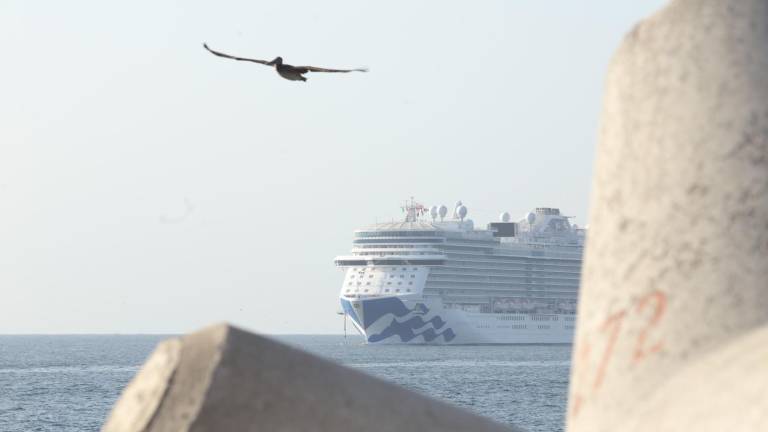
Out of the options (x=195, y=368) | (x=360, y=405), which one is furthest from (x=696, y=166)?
(x=195, y=368)

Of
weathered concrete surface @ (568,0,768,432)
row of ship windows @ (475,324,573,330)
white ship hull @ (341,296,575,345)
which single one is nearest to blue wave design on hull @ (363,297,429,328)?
white ship hull @ (341,296,575,345)

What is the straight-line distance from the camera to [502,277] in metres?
118

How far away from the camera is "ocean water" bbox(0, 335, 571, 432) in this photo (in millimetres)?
49094

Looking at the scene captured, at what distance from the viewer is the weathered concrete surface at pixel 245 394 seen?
4199 millimetres

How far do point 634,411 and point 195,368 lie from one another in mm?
1239

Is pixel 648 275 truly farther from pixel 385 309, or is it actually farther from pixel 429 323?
pixel 429 323

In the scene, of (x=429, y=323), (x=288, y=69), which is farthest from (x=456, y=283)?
(x=288, y=69)

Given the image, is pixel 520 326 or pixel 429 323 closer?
pixel 429 323

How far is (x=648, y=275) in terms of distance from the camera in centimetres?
404

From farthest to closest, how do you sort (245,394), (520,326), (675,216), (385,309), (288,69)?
(520,326) < (385,309) < (288,69) < (245,394) < (675,216)

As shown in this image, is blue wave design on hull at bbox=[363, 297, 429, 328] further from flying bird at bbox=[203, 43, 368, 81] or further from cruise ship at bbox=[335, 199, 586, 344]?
flying bird at bbox=[203, 43, 368, 81]

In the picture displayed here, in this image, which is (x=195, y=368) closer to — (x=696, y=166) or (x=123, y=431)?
(x=123, y=431)

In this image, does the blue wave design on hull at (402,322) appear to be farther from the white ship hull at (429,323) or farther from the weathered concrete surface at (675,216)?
the weathered concrete surface at (675,216)

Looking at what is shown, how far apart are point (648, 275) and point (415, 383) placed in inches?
2468
